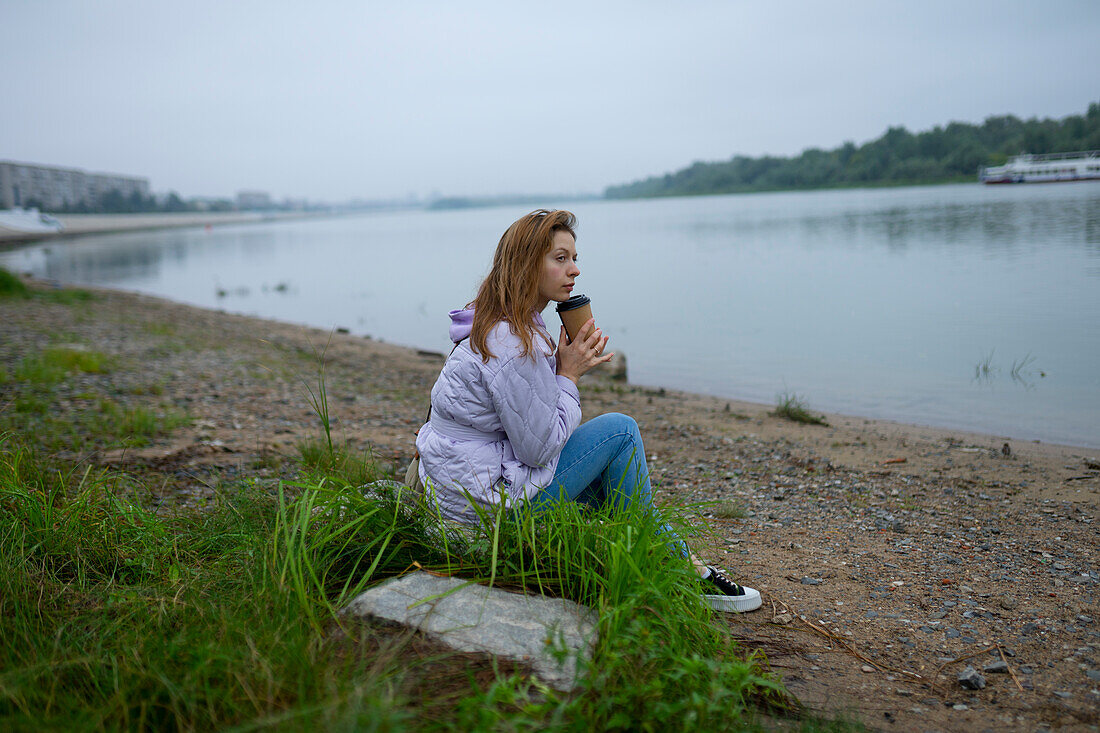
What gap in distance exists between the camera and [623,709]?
6.74ft

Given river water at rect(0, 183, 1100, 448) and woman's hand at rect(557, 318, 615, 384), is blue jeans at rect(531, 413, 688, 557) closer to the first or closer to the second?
woman's hand at rect(557, 318, 615, 384)

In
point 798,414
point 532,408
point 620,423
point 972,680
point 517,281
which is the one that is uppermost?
point 517,281

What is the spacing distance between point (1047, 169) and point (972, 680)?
72.4m

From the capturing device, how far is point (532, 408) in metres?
2.77

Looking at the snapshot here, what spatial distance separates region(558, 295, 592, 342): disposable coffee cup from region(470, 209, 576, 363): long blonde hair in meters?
0.14

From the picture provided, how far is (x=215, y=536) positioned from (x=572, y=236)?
2.14 m

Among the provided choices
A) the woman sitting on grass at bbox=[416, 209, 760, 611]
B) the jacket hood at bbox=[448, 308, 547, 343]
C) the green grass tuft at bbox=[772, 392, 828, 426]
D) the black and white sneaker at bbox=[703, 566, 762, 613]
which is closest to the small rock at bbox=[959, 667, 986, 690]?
the black and white sneaker at bbox=[703, 566, 762, 613]

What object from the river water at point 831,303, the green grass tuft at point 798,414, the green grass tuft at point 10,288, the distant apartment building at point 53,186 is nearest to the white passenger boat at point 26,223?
the distant apartment building at point 53,186

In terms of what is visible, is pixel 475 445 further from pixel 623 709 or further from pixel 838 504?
pixel 838 504

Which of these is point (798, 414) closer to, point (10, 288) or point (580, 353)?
point (580, 353)

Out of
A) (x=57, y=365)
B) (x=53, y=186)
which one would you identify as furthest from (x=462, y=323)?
(x=53, y=186)

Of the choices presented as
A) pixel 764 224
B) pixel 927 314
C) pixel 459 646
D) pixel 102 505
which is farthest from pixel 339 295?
pixel 764 224

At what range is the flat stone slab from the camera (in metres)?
2.23

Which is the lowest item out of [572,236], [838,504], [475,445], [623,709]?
[838,504]
